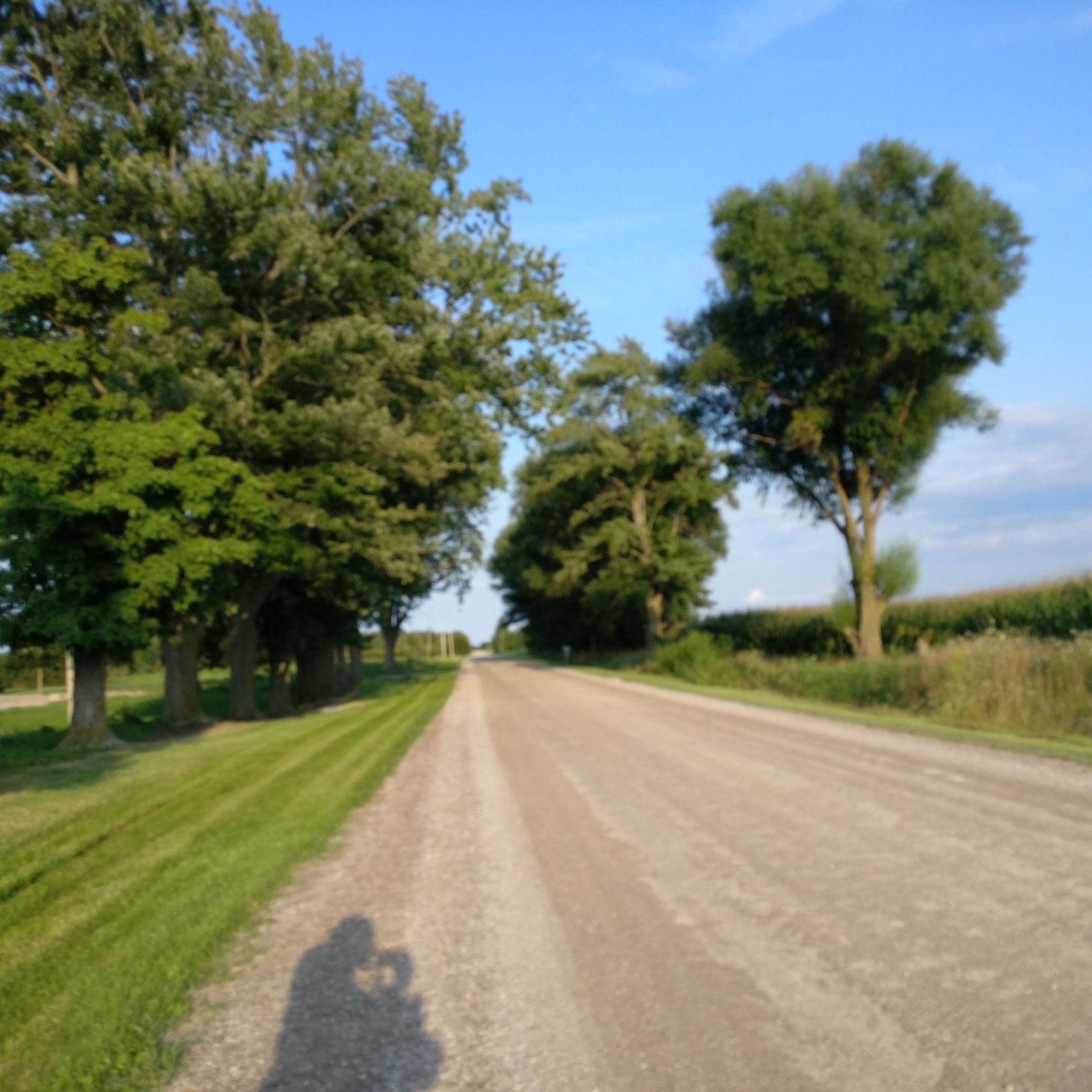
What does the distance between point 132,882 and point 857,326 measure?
95.8 ft

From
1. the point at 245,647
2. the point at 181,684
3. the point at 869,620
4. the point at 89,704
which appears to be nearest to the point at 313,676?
the point at 245,647

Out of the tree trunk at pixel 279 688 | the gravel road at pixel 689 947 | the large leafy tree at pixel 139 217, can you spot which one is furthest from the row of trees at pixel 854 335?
the gravel road at pixel 689 947

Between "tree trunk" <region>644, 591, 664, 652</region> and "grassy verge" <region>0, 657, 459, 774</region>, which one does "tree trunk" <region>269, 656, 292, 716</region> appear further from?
"tree trunk" <region>644, 591, 664, 652</region>

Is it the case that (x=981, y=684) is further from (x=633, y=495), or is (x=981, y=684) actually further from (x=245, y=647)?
(x=633, y=495)

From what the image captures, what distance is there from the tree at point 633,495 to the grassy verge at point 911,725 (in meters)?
22.1

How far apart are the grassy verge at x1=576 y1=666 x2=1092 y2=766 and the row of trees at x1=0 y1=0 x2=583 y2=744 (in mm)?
9296

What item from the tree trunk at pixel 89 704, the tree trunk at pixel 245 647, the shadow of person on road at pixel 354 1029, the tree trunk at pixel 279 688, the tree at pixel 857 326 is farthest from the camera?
the tree trunk at pixel 279 688

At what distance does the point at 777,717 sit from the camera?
20109 millimetres

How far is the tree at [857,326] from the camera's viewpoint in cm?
3028

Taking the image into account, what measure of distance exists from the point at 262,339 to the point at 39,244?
6.49 meters

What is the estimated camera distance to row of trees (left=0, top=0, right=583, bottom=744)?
18.0 metres

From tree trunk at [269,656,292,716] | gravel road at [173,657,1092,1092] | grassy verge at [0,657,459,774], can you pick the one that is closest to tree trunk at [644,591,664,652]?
grassy verge at [0,657,459,774]

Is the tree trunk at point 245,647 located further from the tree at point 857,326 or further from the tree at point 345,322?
the tree at point 857,326

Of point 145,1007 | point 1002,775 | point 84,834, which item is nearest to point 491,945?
point 145,1007
